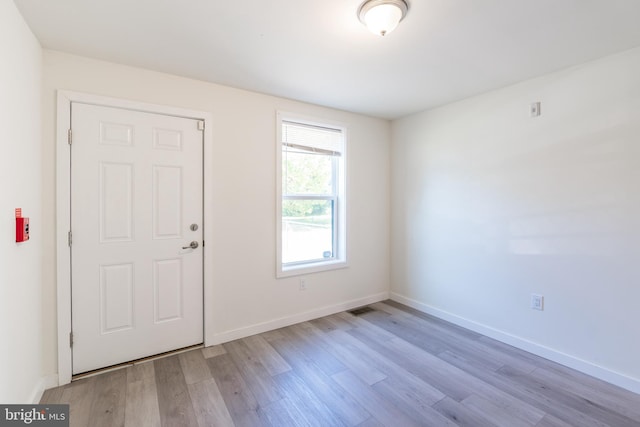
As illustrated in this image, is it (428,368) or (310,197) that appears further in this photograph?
(310,197)

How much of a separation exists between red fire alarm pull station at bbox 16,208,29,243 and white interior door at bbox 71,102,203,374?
19.3 inches

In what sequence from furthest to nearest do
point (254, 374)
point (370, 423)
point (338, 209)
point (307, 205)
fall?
point (338, 209) → point (307, 205) → point (254, 374) → point (370, 423)

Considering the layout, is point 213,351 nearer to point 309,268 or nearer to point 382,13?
point 309,268

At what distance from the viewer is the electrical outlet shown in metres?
2.50

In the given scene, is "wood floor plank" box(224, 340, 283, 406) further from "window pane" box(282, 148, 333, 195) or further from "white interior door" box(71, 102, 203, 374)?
"window pane" box(282, 148, 333, 195)

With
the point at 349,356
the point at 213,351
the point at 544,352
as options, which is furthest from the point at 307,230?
the point at 544,352

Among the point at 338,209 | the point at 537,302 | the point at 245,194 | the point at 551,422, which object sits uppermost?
the point at 245,194

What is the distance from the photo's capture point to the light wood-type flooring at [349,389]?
1.78 metres

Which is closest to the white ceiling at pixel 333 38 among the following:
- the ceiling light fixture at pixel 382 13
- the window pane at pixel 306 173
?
the ceiling light fixture at pixel 382 13

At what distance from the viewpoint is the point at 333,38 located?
6.33ft

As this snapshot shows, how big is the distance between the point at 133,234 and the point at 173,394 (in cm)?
123

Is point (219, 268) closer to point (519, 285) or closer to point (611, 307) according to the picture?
point (519, 285)

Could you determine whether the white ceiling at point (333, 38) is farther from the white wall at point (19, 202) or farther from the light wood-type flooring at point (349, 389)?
the light wood-type flooring at point (349, 389)

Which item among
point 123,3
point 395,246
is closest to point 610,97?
point 395,246
